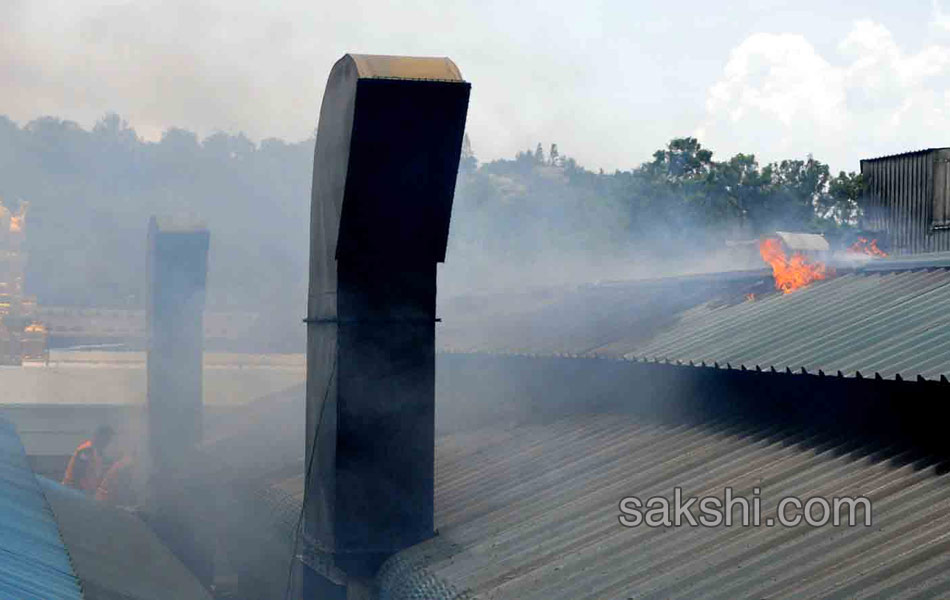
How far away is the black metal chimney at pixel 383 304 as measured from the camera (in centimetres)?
1058

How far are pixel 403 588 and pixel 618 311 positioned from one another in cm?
729

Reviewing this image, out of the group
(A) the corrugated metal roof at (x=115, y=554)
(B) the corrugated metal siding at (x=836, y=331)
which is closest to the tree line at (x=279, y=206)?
(A) the corrugated metal roof at (x=115, y=554)

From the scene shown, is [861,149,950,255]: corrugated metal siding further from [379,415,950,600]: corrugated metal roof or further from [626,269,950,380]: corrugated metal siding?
[379,415,950,600]: corrugated metal roof

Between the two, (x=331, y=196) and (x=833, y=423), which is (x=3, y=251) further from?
(x=833, y=423)

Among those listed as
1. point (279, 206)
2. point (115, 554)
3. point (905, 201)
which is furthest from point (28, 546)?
point (279, 206)

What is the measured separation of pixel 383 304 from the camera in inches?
433

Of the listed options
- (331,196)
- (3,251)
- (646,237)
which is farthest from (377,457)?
(646,237)

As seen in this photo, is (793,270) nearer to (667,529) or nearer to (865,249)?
(667,529)

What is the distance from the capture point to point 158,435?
79.3ft

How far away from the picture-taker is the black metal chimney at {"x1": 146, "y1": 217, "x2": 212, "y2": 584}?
24203mm

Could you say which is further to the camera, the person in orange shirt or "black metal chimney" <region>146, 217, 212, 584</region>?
"black metal chimney" <region>146, 217, 212, 584</region>

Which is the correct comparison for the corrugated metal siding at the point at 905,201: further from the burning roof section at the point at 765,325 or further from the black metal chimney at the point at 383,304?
the black metal chimney at the point at 383,304

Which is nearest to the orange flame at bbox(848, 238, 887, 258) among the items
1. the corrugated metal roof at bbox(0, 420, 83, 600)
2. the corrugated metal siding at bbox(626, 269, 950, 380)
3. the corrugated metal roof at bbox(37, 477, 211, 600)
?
the corrugated metal siding at bbox(626, 269, 950, 380)

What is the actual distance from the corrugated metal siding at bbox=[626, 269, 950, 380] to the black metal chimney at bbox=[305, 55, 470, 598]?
278 centimetres
